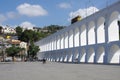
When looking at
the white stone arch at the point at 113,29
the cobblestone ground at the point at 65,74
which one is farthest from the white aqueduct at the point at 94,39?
the cobblestone ground at the point at 65,74

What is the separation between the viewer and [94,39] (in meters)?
57.8

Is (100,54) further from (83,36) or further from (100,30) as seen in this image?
A: (83,36)

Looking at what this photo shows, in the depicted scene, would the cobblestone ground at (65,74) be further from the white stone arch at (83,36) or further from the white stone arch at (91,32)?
the white stone arch at (83,36)

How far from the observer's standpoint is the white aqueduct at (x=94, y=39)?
44969mm

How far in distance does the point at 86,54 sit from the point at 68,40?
1798 cm

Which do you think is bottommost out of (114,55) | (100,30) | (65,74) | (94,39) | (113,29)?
(65,74)

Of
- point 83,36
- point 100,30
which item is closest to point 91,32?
point 100,30

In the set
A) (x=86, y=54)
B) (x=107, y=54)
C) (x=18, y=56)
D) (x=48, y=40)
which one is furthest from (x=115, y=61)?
(x=18, y=56)

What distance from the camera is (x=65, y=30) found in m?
75.6

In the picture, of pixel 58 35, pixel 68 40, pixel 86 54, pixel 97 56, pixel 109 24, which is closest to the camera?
pixel 109 24

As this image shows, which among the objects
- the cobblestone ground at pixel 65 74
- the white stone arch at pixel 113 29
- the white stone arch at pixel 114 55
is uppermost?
the white stone arch at pixel 113 29

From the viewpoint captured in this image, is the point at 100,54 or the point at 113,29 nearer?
the point at 113,29

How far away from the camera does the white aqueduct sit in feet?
148

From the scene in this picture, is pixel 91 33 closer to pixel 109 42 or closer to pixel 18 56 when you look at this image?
pixel 109 42
